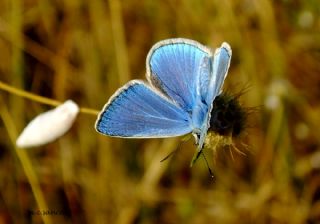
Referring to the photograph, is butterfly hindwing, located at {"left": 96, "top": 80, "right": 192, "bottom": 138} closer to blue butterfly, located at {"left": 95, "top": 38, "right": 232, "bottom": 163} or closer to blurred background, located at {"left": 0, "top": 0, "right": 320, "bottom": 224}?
blue butterfly, located at {"left": 95, "top": 38, "right": 232, "bottom": 163}

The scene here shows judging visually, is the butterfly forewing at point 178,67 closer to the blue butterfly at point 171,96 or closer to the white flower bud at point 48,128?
the blue butterfly at point 171,96

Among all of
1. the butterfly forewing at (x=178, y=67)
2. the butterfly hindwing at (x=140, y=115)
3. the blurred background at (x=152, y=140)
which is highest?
the butterfly forewing at (x=178, y=67)

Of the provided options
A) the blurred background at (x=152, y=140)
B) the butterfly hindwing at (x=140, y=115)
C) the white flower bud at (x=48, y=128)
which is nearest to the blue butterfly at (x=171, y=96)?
the butterfly hindwing at (x=140, y=115)

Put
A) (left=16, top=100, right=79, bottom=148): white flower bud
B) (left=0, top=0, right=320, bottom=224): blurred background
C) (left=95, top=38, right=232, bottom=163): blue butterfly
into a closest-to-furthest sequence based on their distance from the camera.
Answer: (left=95, top=38, right=232, bottom=163): blue butterfly → (left=16, top=100, right=79, bottom=148): white flower bud → (left=0, top=0, right=320, bottom=224): blurred background

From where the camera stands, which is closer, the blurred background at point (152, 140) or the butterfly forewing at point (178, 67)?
the butterfly forewing at point (178, 67)

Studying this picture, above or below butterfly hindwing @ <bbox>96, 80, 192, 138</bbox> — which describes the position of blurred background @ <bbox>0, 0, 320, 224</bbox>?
below

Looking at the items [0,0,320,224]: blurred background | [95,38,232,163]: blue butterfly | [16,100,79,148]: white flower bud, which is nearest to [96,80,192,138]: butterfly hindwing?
[95,38,232,163]: blue butterfly
